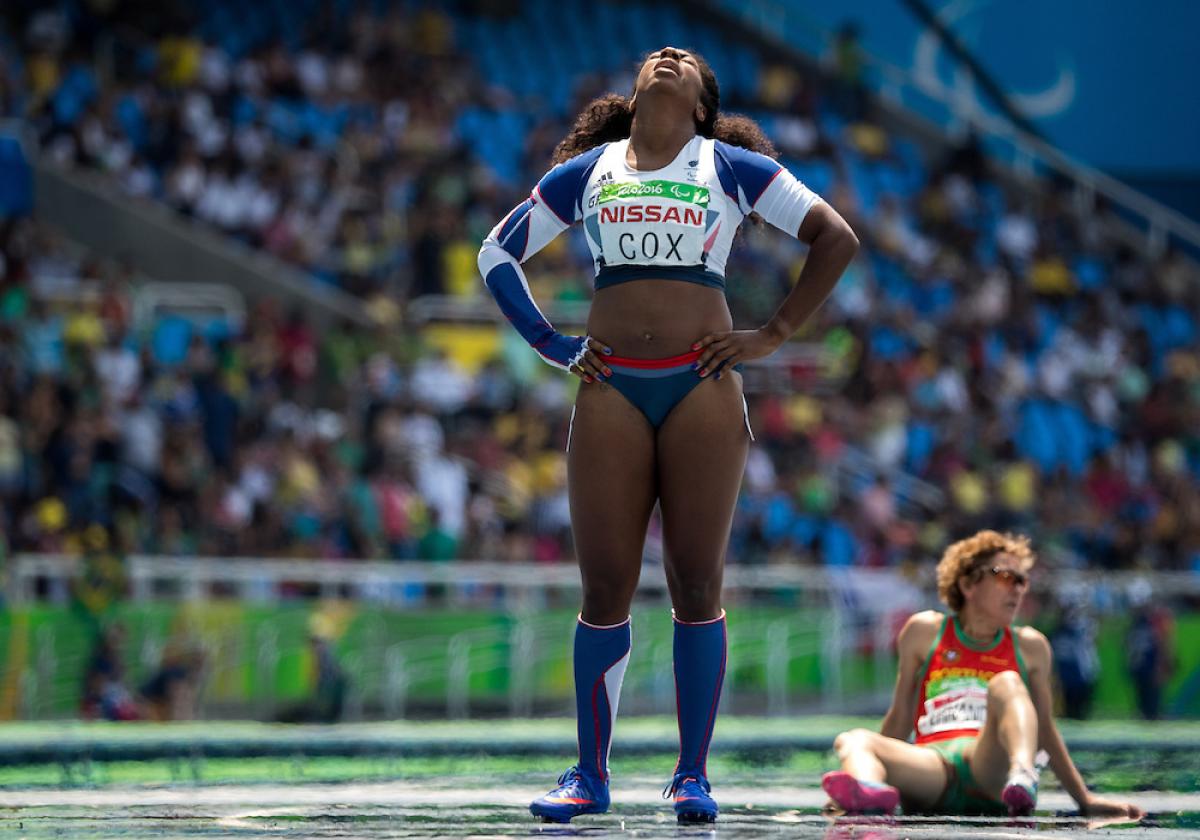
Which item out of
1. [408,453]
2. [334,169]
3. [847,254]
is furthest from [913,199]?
[847,254]

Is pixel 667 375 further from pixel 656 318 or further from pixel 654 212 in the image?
pixel 654 212

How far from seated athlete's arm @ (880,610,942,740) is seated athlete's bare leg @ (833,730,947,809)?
0.71 feet

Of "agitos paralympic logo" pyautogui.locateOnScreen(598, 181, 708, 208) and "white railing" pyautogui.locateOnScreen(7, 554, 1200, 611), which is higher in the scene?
"agitos paralympic logo" pyautogui.locateOnScreen(598, 181, 708, 208)

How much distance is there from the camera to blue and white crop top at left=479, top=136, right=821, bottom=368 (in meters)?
5.27

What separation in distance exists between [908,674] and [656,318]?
184cm

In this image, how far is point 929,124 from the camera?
75.8 ft

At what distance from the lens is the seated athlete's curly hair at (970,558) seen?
6.38 m

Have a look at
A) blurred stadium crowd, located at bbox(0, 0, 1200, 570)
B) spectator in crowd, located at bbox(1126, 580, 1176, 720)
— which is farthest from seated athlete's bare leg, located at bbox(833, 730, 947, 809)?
spectator in crowd, located at bbox(1126, 580, 1176, 720)

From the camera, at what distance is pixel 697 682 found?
212 inches

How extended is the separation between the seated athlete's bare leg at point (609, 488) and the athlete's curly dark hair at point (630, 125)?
0.90 meters

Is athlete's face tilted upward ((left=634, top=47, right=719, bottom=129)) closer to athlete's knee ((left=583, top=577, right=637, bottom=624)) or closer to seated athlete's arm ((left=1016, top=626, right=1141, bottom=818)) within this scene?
athlete's knee ((left=583, top=577, right=637, bottom=624))

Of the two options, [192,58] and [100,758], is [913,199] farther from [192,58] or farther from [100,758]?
[100,758]

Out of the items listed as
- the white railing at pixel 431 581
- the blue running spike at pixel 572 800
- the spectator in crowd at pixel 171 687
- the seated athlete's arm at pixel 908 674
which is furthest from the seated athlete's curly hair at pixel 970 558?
the spectator in crowd at pixel 171 687

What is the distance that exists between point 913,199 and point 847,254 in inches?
646
